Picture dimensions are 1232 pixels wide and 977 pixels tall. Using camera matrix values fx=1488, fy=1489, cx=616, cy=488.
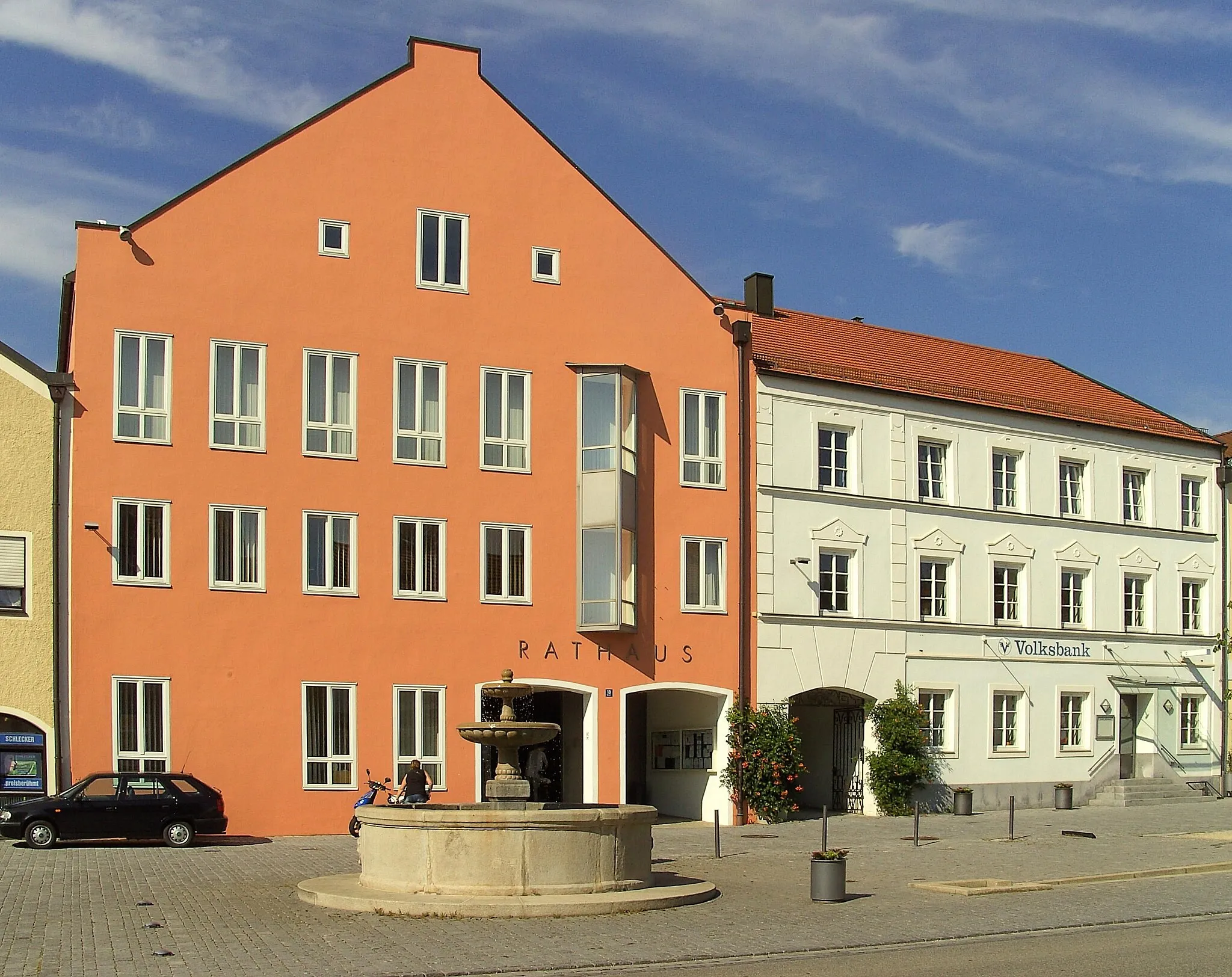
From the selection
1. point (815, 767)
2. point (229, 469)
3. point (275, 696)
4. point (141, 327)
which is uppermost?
point (141, 327)

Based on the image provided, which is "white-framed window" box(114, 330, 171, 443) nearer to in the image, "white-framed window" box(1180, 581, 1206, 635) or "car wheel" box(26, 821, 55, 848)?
"car wheel" box(26, 821, 55, 848)

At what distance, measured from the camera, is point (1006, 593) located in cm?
3800

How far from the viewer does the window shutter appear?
2734 cm

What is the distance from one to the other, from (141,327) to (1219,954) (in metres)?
21.9

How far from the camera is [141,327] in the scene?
94.2 feet

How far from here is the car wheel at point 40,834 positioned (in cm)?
2461

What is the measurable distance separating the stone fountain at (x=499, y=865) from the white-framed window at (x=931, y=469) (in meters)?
19.8

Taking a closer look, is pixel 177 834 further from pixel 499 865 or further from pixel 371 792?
pixel 499 865

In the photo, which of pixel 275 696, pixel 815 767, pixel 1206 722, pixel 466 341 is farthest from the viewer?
pixel 1206 722

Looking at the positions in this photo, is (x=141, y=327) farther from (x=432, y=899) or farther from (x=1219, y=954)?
(x=1219, y=954)

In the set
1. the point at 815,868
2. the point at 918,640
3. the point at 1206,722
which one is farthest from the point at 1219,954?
the point at 1206,722

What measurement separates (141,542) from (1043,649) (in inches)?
885

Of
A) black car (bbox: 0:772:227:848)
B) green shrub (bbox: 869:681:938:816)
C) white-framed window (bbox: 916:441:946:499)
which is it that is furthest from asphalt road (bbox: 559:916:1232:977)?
white-framed window (bbox: 916:441:946:499)

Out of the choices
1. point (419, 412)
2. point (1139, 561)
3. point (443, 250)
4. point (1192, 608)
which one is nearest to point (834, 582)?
point (1139, 561)
